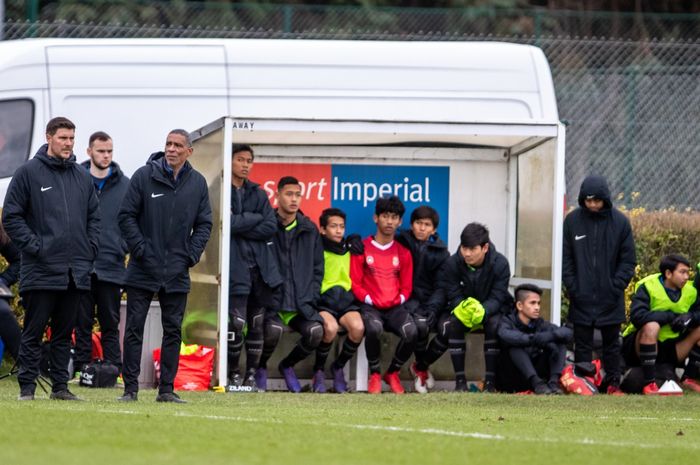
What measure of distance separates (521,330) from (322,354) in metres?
1.72

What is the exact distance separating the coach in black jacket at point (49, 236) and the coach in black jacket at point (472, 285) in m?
3.92

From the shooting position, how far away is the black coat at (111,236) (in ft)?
42.6

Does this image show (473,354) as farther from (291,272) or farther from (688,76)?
(688,76)

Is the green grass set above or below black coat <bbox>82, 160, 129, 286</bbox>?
below

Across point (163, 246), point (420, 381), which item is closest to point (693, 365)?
point (420, 381)

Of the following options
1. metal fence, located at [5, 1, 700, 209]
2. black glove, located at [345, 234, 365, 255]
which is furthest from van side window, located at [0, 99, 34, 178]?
black glove, located at [345, 234, 365, 255]

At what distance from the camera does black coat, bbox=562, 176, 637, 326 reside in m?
13.4

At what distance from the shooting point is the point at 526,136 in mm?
13359

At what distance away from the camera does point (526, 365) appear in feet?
42.9

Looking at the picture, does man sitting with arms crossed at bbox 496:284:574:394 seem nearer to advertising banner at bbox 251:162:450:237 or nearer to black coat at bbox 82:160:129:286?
advertising banner at bbox 251:162:450:237

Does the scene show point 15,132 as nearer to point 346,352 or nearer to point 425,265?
point 346,352

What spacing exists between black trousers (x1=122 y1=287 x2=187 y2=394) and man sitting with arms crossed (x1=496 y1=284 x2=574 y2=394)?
3449mm

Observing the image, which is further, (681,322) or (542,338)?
(681,322)

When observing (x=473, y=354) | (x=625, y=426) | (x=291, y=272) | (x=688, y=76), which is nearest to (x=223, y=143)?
(x=291, y=272)
